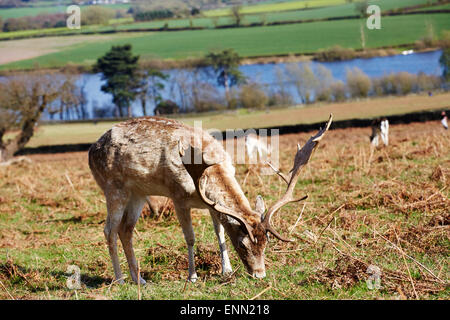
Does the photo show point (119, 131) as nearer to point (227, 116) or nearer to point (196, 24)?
point (227, 116)

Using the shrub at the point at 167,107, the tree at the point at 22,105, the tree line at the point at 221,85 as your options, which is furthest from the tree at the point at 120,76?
the tree at the point at 22,105

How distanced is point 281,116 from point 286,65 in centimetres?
1814

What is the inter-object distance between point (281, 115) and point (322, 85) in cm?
1069

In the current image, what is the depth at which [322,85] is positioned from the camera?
52.1 metres

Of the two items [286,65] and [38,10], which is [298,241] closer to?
[286,65]

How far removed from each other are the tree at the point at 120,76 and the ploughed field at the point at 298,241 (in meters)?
35.6

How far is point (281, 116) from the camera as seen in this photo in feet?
139

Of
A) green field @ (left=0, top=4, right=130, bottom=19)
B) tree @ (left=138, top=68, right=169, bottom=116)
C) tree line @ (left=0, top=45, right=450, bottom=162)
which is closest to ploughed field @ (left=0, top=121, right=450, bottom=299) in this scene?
tree line @ (left=0, top=45, right=450, bottom=162)

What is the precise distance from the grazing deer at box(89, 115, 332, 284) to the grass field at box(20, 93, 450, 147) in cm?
3015

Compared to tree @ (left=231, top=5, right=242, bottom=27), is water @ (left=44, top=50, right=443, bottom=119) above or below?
below

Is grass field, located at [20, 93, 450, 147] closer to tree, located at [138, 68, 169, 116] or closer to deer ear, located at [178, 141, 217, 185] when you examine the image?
tree, located at [138, 68, 169, 116]

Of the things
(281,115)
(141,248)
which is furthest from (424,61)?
(141,248)

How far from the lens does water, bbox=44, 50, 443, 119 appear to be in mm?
51906

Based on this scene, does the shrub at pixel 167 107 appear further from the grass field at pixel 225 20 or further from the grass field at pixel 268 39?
the grass field at pixel 225 20
